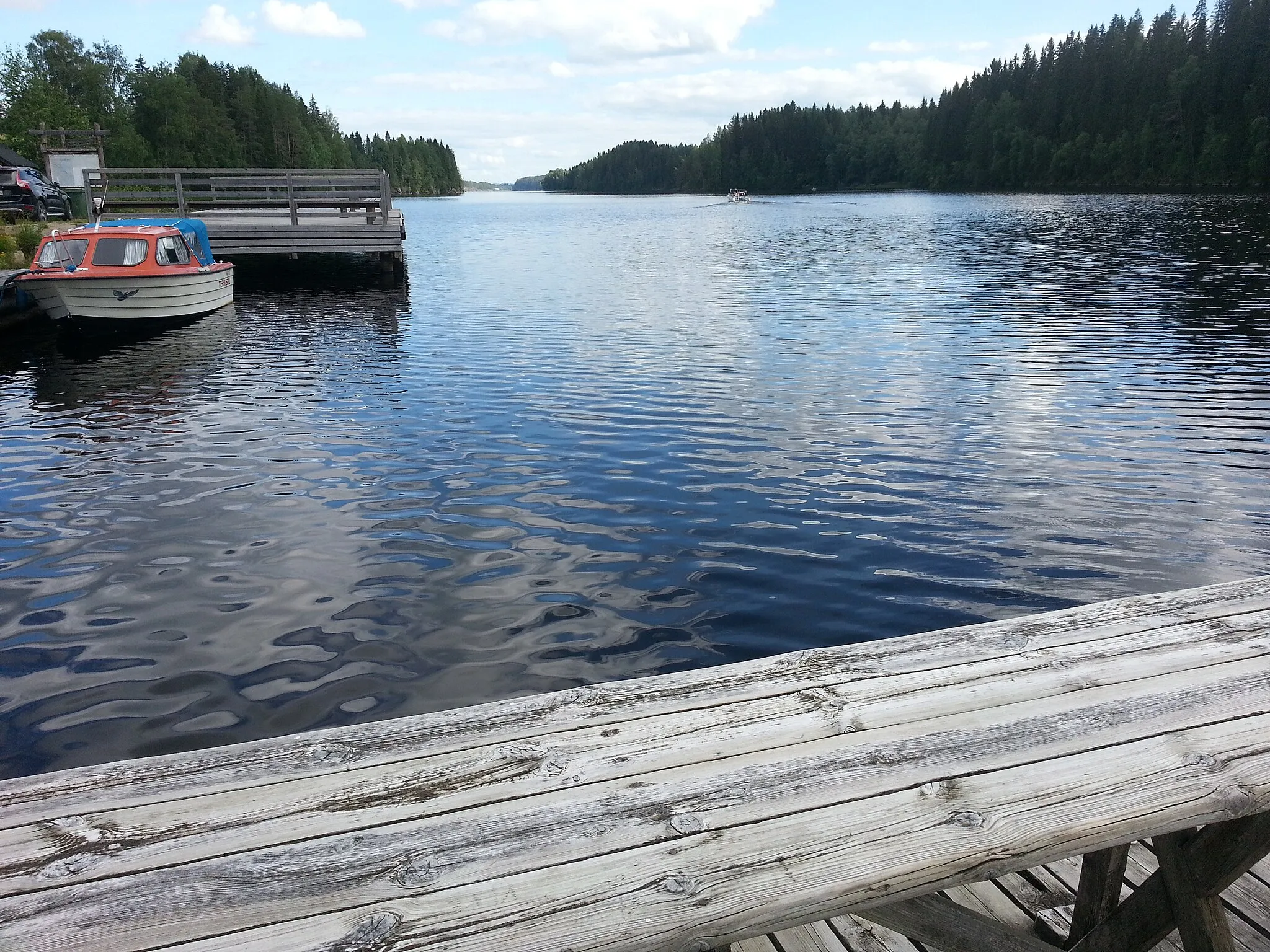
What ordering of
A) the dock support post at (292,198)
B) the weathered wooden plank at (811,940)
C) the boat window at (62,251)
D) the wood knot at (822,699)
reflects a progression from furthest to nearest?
1. the dock support post at (292,198)
2. the boat window at (62,251)
3. the weathered wooden plank at (811,940)
4. the wood knot at (822,699)

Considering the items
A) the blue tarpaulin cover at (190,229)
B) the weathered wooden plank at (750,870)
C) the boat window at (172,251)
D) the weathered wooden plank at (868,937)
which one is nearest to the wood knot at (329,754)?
the weathered wooden plank at (750,870)

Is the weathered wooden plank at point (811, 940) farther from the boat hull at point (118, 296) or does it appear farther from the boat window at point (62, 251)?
the boat window at point (62, 251)

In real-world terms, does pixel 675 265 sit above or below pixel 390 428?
above

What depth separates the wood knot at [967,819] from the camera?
2.27 metres

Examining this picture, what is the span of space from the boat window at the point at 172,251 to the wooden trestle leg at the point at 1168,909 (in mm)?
21079

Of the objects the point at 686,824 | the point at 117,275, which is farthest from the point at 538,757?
the point at 117,275

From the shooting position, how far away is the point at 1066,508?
8.39 meters

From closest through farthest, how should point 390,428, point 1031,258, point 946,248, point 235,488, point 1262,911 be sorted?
point 1262,911
point 235,488
point 390,428
point 1031,258
point 946,248

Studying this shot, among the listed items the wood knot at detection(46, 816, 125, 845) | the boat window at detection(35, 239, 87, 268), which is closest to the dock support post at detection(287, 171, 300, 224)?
the boat window at detection(35, 239, 87, 268)

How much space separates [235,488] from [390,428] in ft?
8.58

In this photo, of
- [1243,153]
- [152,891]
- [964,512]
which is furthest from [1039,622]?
[1243,153]

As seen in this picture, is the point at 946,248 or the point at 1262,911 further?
the point at 946,248

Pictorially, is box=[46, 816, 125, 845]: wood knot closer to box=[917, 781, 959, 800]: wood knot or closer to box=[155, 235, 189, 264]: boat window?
box=[917, 781, 959, 800]: wood knot

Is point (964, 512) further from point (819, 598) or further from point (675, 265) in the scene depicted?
point (675, 265)
